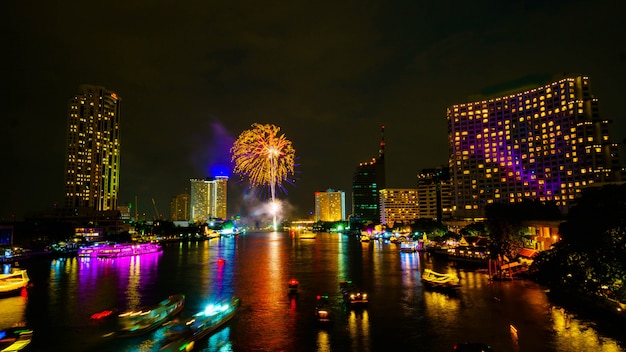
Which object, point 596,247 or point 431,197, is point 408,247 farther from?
point 431,197

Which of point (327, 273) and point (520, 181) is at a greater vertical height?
point (520, 181)

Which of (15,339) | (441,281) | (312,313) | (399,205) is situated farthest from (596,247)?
(399,205)

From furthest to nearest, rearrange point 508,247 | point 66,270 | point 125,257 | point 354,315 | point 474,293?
1. point 125,257
2. point 66,270
3. point 508,247
4. point 474,293
5. point 354,315

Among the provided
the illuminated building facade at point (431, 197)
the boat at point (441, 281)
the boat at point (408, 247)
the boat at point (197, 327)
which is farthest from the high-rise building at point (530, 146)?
the boat at point (197, 327)

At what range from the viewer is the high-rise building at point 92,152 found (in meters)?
111

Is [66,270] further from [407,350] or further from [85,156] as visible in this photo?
[85,156]

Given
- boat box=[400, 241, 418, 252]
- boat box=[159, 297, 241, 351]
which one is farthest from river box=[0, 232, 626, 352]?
boat box=[400, 241, 418, 252]

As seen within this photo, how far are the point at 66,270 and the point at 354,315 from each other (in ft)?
118

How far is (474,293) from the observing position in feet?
94.7

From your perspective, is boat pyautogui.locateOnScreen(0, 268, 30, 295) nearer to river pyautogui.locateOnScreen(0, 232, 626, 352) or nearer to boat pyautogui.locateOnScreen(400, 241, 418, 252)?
river pyautogui.locateOnScreen(0, 232, 626, 352)

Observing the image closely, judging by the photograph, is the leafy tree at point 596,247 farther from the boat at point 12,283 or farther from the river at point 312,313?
the boat at point 12,283

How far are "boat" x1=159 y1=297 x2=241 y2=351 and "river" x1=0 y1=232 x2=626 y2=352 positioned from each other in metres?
0.42

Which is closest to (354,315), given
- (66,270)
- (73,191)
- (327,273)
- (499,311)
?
(499,311)

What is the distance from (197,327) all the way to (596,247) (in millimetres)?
20029
